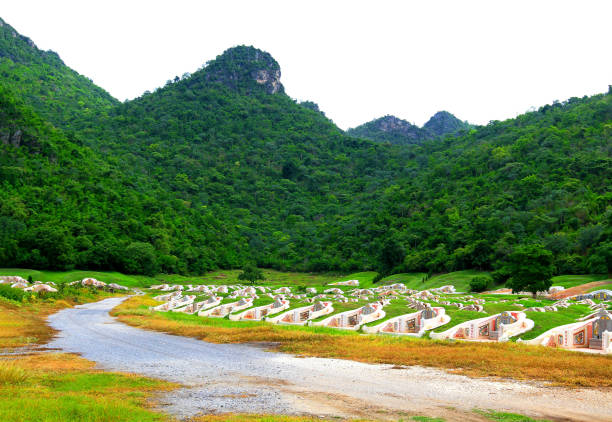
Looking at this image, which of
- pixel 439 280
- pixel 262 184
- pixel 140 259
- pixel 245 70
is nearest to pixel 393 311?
pixel 439 280

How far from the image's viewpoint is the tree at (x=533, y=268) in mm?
36312

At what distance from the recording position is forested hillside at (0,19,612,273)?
67.4m

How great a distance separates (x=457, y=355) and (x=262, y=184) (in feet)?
380

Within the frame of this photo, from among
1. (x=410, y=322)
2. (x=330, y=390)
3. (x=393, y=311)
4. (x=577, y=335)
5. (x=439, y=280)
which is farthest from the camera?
(x=439, y=280)

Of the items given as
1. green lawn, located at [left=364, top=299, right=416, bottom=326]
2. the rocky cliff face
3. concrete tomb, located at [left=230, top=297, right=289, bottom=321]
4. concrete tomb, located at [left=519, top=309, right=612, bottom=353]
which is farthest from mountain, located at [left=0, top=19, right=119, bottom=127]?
concrete tomb, located at [left=519, top=309, right=612, bottom=353]

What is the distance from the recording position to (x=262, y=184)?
5039 inches

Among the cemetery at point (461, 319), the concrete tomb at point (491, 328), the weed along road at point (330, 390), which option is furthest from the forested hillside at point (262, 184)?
the weed along road at point (330, 390)

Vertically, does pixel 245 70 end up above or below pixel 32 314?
above

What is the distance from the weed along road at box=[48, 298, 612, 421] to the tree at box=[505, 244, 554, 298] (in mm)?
27524

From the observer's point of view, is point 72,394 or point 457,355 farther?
point 457,355

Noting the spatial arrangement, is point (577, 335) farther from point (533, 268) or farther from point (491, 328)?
point (533, 268)

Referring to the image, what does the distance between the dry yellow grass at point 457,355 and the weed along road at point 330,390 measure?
80cm

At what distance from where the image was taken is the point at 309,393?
10.2 m

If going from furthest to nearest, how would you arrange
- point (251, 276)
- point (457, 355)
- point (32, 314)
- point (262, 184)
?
point (262, 184), point (251, 276), point (32, 314), point (457, 355)
